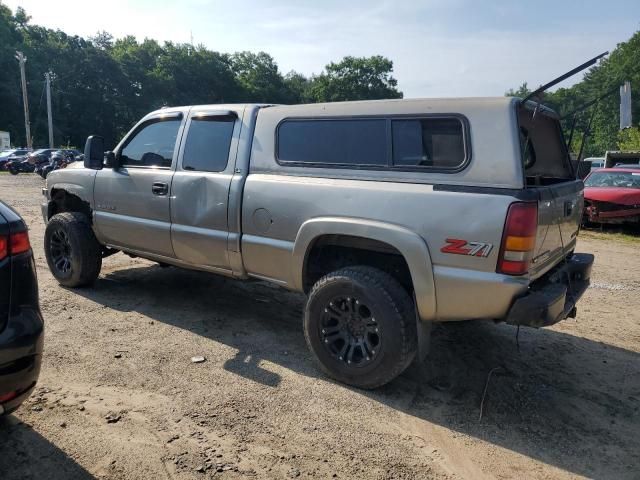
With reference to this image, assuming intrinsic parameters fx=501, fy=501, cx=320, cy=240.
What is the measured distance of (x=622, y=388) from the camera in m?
3.75

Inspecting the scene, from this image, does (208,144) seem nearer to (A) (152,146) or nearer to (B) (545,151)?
(A) (152,146)

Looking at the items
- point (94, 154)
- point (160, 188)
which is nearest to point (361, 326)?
point (160, 188)

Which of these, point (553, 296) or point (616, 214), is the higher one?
point (553, 296)

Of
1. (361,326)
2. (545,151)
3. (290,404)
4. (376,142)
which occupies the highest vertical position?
(376,142)

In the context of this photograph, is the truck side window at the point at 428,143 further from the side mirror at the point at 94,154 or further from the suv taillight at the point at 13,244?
the side mirror at the point at 94,154

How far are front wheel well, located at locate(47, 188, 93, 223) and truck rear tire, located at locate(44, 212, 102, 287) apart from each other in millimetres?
248

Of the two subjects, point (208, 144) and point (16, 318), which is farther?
point (208, 144)

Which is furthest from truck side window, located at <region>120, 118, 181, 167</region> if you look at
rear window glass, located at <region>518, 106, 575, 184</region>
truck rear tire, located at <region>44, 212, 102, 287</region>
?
rear window glass, located at <region>518, 106, 575, 184</region>

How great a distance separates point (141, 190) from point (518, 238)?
3497 mm

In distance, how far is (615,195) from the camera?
36.9 feet

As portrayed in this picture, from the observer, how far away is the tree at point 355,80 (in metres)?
71.7

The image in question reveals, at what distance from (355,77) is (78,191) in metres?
71.6

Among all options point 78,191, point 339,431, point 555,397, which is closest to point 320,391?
point 339,431

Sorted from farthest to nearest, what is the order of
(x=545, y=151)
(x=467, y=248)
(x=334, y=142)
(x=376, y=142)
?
(x=545, y=151)
(x=334, y=142)
(x=376, y=142)
(x=467, y=248)
